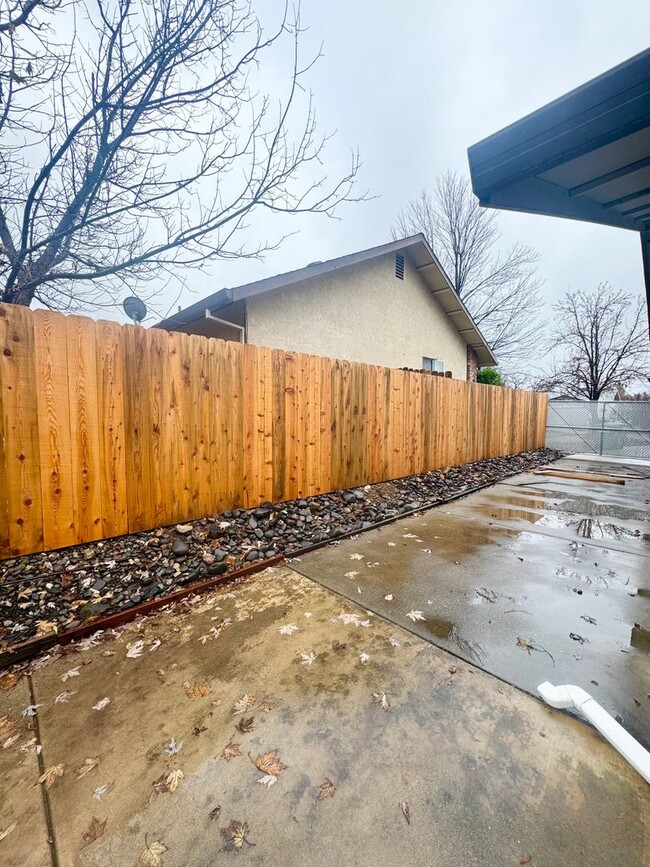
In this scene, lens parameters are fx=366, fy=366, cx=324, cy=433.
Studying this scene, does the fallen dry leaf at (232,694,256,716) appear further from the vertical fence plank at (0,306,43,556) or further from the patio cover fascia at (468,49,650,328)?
the patio cover fascia at (468,49,650,328)

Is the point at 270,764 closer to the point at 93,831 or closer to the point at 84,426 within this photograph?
the point at 93,831

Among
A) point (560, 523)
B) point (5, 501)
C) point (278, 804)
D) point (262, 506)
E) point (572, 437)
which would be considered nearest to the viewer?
point (278, 804)

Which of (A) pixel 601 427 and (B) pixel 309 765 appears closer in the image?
(B) pixel 309 765

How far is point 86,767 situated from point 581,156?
11.2 feet

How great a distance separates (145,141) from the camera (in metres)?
3.94

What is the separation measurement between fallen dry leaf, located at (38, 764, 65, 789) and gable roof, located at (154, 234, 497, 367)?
4.96m

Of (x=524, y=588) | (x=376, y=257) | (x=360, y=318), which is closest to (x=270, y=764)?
(x=524, y=588)

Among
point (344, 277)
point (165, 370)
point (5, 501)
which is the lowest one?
point (5, 501)

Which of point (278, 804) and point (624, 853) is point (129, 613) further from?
point (624, 853)

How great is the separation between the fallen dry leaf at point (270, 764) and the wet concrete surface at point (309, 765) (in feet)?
0.07

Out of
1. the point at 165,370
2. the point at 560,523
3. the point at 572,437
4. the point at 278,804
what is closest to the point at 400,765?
the point at 278,804

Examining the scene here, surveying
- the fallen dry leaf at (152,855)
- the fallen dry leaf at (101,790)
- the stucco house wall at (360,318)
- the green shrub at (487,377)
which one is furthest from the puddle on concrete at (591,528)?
the green shrub at (487,377)

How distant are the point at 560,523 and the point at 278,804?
4.64 m

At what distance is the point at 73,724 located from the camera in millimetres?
1742
